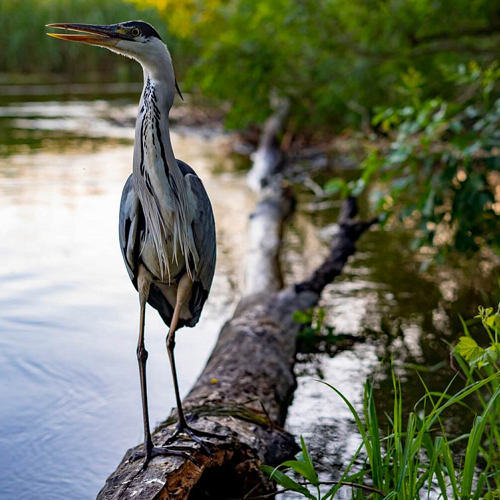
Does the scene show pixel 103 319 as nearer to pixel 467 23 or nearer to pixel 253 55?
pixel 253 55

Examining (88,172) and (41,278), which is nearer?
(41,278)

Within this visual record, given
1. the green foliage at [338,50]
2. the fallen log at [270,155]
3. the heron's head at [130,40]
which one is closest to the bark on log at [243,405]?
the heron's head at [130,40]

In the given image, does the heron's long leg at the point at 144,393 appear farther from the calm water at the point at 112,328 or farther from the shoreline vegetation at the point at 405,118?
the calm water at the point at 112,328

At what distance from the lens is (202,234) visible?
9.84 feet

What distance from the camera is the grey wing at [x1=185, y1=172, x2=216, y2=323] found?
2.96m

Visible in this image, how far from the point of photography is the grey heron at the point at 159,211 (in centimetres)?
273

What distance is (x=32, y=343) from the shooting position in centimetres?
482

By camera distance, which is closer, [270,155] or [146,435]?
[146,435]

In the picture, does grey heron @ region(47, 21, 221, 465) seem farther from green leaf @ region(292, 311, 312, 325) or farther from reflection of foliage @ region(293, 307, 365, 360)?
reflection of foliage @ region(293, 307, 365, 360)

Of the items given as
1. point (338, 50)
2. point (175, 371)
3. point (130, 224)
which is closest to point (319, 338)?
point (175, 371)

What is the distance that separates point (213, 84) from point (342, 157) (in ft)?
15.1

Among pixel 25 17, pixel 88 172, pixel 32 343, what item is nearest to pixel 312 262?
pixel 32 343

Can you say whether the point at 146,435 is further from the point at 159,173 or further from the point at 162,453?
the point at 159,173

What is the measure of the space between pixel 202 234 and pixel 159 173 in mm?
363
